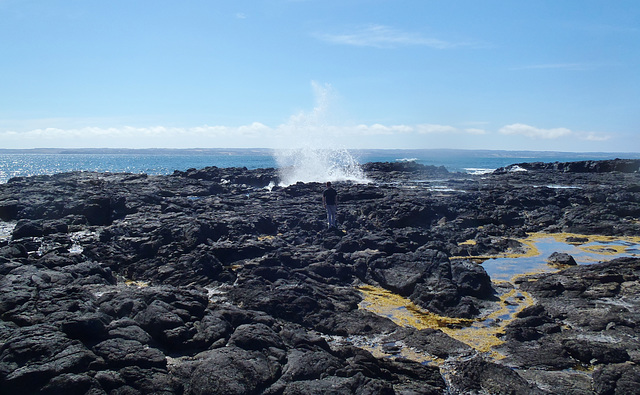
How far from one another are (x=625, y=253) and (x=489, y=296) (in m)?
8.88

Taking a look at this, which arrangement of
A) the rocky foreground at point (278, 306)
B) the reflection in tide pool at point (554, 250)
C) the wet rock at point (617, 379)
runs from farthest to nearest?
the reflection in tide pool at point (554, 250)
the wet rock at point (617, 379)
the rocky foreground at point (278, 306)

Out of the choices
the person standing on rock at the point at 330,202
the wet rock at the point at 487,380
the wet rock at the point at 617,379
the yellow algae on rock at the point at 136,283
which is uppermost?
the person standing on rock at the point at 330,202

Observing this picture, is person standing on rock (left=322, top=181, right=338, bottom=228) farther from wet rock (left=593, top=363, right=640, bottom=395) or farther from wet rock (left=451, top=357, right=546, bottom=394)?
wet rock (left=593, top=363, right=640, bottom=395)

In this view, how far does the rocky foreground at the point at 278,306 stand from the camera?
7250 millimetres

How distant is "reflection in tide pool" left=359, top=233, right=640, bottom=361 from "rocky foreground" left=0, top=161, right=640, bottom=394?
1.10ft

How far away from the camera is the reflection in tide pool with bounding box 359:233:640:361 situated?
34.4 ft

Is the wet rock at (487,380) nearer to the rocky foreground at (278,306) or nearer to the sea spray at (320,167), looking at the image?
the rocky foreground at (278,306)

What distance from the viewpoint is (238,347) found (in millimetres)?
8125

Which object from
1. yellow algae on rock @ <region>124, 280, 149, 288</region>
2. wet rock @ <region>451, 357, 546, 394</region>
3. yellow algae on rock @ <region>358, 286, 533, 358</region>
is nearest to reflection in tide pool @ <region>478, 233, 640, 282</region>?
A: yellow algae on rock @ <region>358, 286, 533, 358</region>

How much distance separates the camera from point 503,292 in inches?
519

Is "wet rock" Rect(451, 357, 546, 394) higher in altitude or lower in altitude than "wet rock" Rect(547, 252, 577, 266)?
lower

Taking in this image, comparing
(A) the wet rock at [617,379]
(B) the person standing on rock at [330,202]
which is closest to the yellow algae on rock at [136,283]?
(B) the person standing on rock at [330,202]

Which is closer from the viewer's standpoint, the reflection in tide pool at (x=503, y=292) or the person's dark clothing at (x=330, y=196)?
the reflection in tide pool at (x=503, y=292)

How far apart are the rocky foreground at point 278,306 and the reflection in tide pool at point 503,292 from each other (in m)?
0.34
